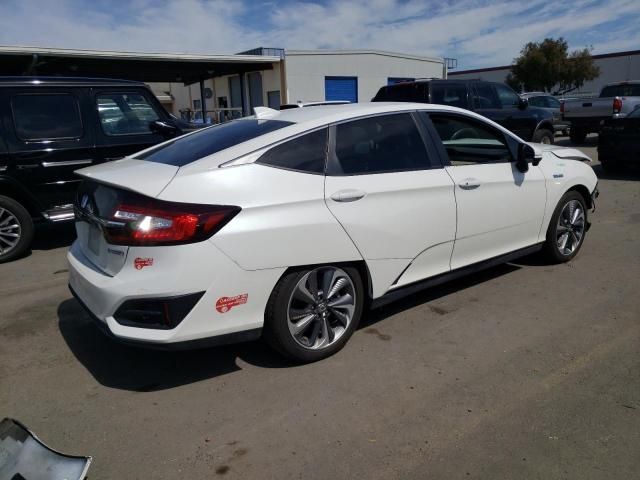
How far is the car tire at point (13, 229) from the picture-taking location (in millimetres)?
5789

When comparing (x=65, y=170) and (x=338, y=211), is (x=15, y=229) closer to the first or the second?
(x=65, y=170)

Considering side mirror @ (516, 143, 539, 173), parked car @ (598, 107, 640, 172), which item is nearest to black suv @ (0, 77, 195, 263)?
side mirror @ (516, 143, 539, 173)

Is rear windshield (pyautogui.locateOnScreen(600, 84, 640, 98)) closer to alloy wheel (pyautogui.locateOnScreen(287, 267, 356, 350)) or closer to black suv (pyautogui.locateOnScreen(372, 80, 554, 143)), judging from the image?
black suv (pyautogui.locateOnScreen(372, 80, 554, 143))

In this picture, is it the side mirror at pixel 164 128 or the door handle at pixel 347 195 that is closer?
the door handle at pixel 347 195

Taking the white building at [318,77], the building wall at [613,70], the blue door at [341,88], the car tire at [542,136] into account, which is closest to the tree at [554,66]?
the building wall at [613,70]

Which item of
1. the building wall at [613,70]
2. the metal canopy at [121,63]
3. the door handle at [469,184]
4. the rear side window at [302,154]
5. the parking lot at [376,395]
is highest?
the building wall at [613,70]

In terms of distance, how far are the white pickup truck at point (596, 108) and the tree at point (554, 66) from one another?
3260 cm

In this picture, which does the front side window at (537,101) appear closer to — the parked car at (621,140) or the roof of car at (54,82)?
the parked car at (621,140)

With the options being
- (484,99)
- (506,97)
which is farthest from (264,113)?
(506,97)

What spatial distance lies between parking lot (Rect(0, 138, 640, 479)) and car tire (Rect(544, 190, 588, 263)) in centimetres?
67

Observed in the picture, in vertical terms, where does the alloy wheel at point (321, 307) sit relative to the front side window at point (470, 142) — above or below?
below

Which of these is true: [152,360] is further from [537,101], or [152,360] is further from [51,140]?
[537,101]

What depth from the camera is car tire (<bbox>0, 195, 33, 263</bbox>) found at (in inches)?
228

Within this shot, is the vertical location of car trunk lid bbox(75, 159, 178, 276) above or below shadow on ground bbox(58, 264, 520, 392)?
above
